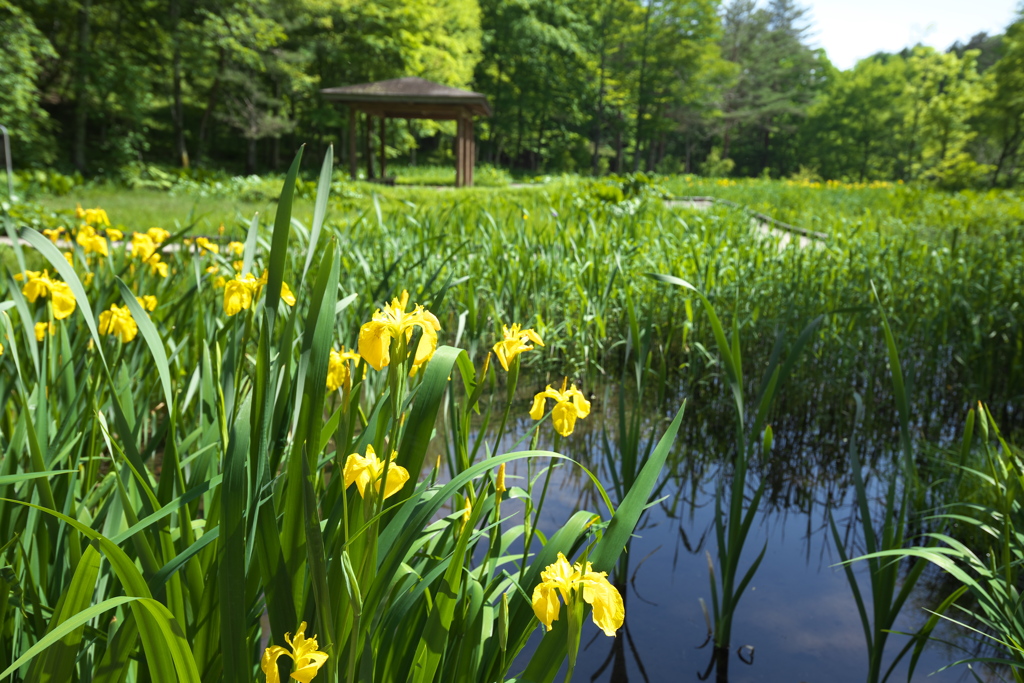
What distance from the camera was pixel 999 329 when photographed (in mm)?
2779

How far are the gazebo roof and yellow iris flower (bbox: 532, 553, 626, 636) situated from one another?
13864 millimetres

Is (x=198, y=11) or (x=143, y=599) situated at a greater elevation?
(x=198, y=11)

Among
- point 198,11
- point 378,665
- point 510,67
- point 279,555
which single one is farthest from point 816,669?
point 510,67

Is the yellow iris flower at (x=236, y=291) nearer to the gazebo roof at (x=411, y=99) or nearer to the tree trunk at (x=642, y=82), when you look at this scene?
the gazebo roof at (x=411, y=99)

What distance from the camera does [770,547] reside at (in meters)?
1.87

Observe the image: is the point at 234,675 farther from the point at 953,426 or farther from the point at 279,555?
the point at 953,426

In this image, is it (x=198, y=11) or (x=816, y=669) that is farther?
(x=198, y=11)

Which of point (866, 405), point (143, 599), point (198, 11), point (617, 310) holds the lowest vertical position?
point (866, 405)

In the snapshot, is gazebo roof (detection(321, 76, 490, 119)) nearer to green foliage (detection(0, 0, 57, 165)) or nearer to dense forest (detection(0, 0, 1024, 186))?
dense forest (detection(0, 0, 1024, 186))

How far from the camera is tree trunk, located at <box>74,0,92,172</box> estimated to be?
14.4m

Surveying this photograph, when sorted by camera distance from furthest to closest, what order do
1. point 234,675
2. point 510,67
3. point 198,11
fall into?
point 510,67, point 198,11, point 234,675

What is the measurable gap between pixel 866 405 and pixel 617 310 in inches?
43.5

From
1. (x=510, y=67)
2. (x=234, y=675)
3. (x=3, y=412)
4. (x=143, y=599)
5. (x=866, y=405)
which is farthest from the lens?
(x=510, y=67)

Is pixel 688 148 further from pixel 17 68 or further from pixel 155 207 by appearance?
pixel 155 207
